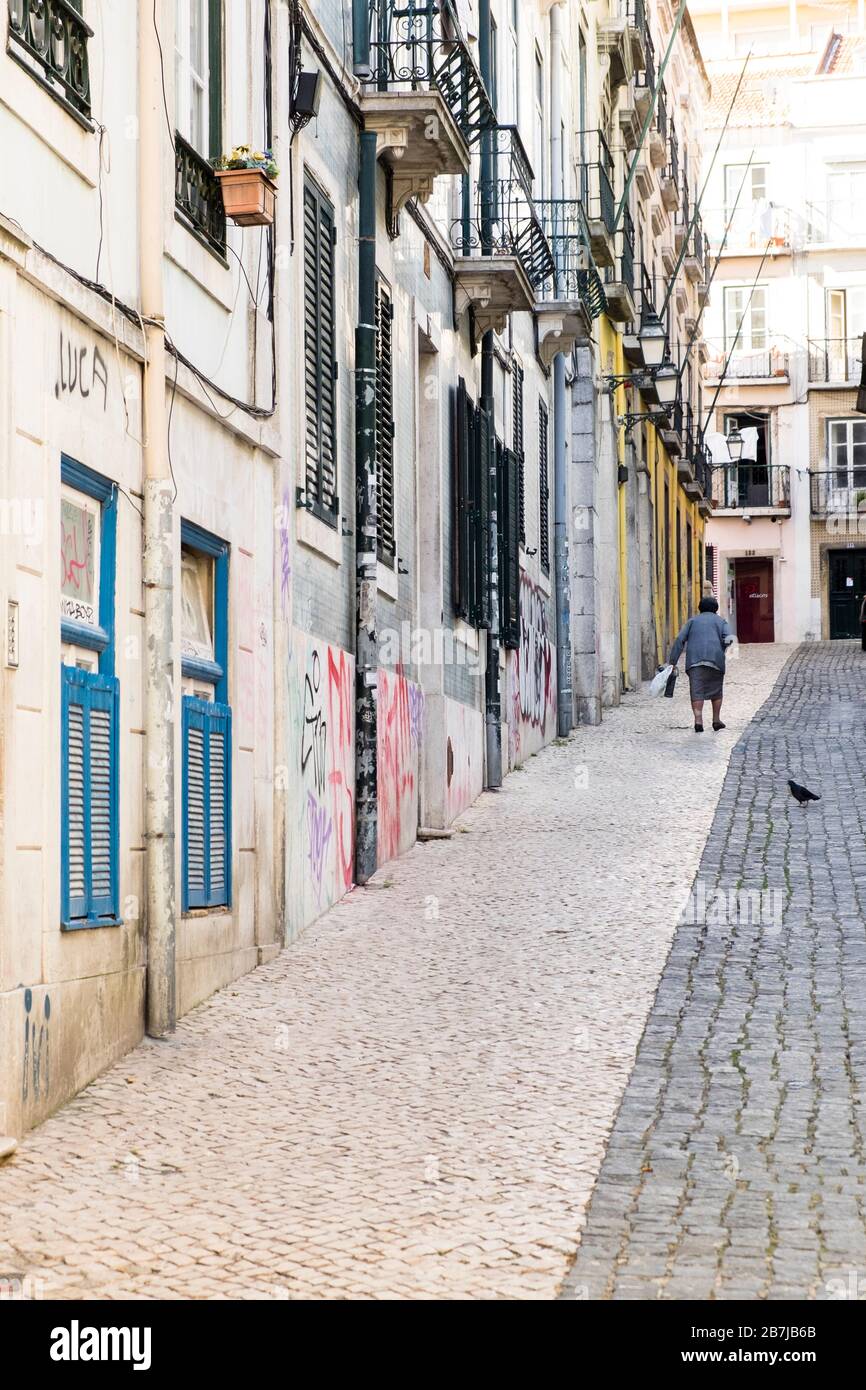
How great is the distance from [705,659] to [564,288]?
4419mm

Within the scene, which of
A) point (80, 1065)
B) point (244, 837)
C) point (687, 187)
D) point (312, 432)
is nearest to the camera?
point (80, 1065)

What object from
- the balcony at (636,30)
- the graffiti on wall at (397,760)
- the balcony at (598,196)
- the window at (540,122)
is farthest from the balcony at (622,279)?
the graffiti on wall at (397,760)

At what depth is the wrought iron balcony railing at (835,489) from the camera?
51875 mm

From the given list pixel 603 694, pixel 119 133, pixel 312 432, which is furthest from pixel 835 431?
pixel 119 133

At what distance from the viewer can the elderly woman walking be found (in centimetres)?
2330

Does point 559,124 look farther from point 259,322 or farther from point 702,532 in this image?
point 702,532

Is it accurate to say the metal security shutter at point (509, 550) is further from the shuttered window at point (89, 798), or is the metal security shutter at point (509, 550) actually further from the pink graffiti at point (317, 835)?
the shuttered window at point (89, 798)

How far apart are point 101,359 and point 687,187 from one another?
39.7 meters

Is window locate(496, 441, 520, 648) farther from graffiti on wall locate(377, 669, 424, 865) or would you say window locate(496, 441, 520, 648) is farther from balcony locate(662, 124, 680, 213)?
balcony locate(662, 124, 680, 213)

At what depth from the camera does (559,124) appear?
24125mm

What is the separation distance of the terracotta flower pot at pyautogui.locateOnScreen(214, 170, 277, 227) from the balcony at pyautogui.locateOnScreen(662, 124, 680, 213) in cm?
3143

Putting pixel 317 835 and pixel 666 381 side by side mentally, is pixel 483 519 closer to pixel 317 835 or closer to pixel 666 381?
pixel 317 835

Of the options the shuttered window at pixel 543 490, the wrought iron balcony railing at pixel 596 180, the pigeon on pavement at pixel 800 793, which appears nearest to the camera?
the pigeon on pavement at pixel 800 793

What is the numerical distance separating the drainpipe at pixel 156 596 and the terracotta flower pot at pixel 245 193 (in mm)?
890
